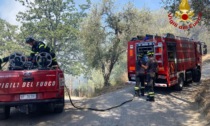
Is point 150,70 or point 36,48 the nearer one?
point 36,48

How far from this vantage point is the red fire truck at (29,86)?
6812 millimetres

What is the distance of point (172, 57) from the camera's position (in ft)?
35.6

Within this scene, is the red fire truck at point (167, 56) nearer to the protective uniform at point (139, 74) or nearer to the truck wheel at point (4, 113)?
the protective uniform at point (139, 74)

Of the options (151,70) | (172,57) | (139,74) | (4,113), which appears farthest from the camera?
(172,57)

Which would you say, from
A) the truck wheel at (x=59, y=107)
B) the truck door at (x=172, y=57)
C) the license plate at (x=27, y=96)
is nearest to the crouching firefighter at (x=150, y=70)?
the truck door at (x=172, y=57)

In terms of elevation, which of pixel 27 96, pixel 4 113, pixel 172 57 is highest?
pixel 172 57

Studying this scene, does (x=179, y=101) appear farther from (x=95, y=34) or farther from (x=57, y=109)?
(x=95, y=34)

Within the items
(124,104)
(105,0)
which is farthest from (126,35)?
(124,104)

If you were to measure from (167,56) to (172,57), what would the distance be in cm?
64

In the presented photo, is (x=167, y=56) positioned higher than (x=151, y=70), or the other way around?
(x=167, y=56)

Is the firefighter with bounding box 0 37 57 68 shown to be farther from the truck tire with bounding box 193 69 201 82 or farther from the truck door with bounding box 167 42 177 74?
the truck tire with bounding box 193 69 201 82

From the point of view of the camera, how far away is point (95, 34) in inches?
835

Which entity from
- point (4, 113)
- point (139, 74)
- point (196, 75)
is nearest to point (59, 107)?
point (4, 113)

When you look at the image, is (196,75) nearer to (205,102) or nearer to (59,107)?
(205,102)
